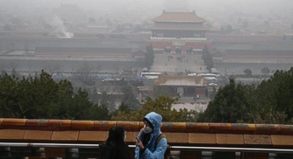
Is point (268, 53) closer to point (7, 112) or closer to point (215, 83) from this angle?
point (215, 83)

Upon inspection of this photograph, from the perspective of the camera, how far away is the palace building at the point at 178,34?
21359mm

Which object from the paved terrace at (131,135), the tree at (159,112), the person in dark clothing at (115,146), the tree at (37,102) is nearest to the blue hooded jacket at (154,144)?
the person in dark clothing at (115,146)

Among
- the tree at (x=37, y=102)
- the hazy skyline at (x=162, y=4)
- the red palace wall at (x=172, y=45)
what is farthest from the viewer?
the hazy skyline at (x=162, y=4)

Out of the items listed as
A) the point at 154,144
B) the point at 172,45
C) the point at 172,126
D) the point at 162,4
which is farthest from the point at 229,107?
the point at 162,4

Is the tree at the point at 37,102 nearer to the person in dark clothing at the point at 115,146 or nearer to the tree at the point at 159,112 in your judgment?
the tree at the point at 159,112

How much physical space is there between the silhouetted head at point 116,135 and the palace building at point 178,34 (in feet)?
64.5

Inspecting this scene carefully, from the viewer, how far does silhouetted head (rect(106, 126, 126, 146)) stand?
1520 millimetres

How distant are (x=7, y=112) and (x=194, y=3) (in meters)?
47.5

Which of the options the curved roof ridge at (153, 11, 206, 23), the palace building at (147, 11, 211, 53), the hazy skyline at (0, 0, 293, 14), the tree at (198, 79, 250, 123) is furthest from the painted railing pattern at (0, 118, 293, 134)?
the hazy skyline at (0, 0, 293, 14)

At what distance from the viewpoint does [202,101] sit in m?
12.2

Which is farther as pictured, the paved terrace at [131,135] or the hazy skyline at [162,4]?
the hazy skyline at [162,4]

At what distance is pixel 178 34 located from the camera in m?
22.7

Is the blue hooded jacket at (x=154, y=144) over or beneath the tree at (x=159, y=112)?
beneath

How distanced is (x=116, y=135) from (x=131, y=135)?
1.79 feet
